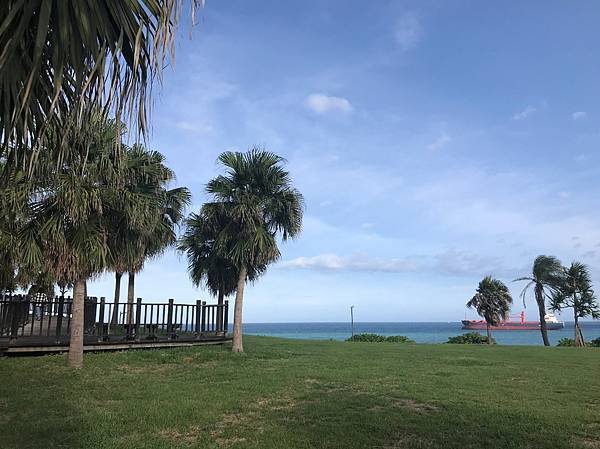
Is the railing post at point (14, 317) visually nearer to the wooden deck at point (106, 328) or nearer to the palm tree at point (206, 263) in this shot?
the wooden deck at point (106, 328)

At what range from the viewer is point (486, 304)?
122 ft

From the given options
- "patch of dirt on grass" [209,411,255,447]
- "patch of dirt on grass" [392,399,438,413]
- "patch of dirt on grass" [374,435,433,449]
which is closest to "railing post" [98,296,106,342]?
"patch of dirt on grass" [209,411,255,447]

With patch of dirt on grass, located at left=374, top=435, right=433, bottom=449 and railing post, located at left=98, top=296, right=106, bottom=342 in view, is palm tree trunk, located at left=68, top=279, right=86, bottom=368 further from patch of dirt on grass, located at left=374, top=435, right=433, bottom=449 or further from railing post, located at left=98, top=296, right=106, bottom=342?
patch of dirt on grass, located at left=374, top=435, right=433, bottom=449

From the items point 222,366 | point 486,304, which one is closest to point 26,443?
point 222,366

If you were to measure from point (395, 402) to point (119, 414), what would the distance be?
4495 mm

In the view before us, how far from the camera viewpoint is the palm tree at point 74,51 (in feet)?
7.77

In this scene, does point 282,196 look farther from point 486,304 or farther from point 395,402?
point 486,304

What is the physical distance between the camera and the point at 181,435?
680 centimetres

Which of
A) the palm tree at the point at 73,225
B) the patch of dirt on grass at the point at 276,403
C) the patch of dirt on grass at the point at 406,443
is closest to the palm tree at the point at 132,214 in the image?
the palm tree at the point at 73,225

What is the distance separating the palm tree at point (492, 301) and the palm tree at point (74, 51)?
37.4m

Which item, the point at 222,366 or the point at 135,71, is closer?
the point at 135,71

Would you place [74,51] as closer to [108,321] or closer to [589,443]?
[589,443]

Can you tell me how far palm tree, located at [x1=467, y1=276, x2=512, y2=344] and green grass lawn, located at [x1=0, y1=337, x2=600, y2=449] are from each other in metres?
23.4

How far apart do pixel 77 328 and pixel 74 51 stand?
1167 centimetres
